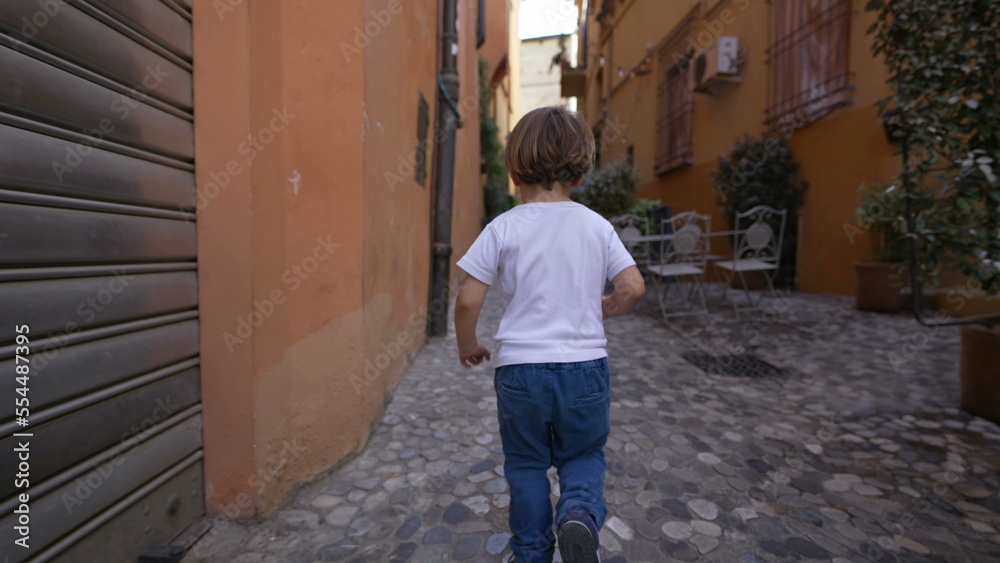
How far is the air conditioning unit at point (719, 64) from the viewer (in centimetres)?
891

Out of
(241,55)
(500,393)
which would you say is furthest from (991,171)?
(241,55)

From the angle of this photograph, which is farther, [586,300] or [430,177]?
[430,177]

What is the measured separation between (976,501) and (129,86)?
3.48 meters

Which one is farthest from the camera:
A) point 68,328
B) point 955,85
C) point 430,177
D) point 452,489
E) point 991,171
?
point 430,177

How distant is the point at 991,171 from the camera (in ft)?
8.12

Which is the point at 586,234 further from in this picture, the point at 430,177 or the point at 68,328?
the point at 430,177

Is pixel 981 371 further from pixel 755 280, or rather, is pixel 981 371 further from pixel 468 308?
pixel 755 280

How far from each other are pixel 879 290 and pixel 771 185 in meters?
2.67

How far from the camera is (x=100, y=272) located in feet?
4.85
